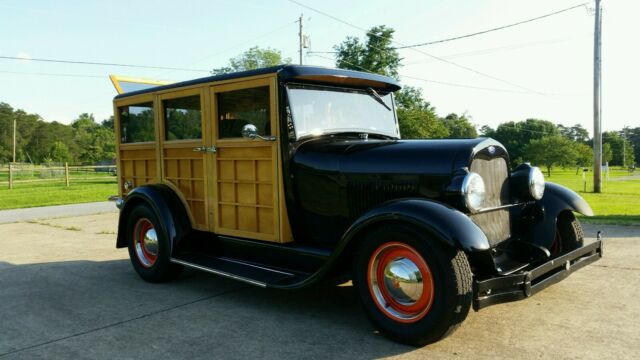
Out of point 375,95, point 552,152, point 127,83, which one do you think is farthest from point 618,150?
point 375,95

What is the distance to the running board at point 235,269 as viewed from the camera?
382 cm

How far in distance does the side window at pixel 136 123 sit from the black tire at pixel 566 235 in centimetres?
436

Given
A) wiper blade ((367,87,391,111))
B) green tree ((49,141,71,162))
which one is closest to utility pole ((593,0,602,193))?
wiper blade ((367,87,391,111))

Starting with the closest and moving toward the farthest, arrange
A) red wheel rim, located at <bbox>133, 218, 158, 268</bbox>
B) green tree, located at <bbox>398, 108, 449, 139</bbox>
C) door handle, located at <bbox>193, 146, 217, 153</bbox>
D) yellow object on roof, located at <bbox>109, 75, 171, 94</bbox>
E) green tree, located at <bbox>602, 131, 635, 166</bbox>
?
door handle, located at <bbox>193, 146, 217, 153</bbox>
red wheel rim, located at <bbox>133, 218, 158, 268</bbox>
yellow object on roof, located at <bbox>109, 75, 171, 94</bbox>
green tree, located at <bbox>398, 108, 449, 139</bbox>
green tree, located at <bbox>602, 131, 635, 166</bbox>

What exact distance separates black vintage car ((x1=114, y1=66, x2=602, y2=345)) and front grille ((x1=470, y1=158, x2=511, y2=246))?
0.05 ft

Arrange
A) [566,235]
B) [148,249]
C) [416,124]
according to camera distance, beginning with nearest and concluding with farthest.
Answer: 1. [566,235]
2. [148,249]
3. [416,124]

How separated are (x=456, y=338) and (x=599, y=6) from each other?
20.6 m

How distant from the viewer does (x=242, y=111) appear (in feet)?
14.6

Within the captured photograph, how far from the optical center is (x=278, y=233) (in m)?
4.20

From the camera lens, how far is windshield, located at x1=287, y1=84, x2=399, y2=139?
13.8 ft

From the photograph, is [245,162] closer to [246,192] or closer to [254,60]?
[246,192]

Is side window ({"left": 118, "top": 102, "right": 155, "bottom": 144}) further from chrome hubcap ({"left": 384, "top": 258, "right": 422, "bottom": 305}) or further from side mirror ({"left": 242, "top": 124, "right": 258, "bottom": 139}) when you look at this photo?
chrome hubcap ({"left": 384, "top": 258, "right": 422, "bottom": 305})

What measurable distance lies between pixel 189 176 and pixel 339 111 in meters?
1.78

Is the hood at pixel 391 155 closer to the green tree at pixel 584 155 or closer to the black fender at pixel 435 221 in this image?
the black fender at pixel 435 221
